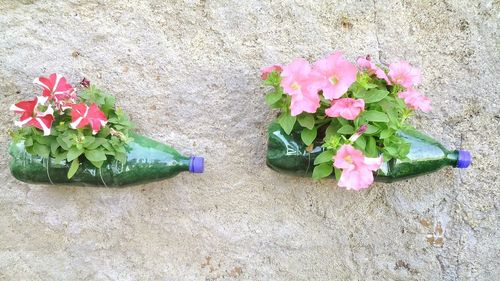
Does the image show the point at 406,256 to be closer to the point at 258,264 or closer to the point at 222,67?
the point at 258,264

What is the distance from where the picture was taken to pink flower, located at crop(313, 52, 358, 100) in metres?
0.90

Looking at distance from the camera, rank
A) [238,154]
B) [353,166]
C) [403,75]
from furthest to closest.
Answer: [238,154]
[403,75]
[353,166]

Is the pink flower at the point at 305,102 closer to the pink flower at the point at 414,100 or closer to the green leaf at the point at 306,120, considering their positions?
the green leaf at the point at 306,120

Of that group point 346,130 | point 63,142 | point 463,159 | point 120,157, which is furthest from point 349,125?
point 63,142

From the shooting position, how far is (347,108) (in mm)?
896

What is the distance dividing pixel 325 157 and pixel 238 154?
0.90ft

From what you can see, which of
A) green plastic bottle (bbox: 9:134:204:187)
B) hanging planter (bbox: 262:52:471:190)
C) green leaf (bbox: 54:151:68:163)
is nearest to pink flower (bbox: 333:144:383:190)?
hanging planter (bbox: 262:52:471:190)

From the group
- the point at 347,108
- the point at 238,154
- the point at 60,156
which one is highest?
the point at 347,108

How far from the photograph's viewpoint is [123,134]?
3.22 feet

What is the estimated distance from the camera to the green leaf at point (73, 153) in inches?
36.6

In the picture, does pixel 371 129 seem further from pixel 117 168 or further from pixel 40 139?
pixel 40 139

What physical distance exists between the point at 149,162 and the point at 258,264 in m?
0.41

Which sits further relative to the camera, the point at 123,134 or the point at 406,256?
the point at 406,256

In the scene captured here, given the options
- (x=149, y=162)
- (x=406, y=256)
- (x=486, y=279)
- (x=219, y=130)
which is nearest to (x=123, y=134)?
(x=149, y=162)
